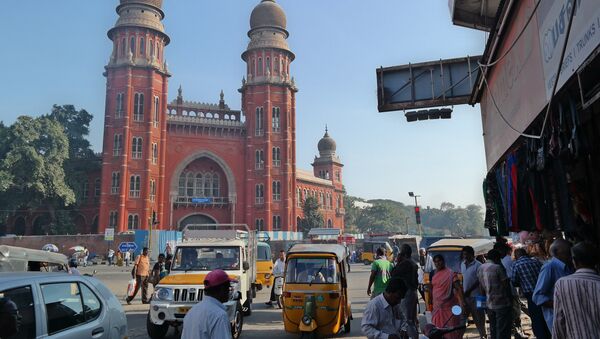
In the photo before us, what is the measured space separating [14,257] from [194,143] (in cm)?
4343

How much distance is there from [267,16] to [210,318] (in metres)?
54.2

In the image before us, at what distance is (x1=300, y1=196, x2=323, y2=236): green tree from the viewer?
194 ft

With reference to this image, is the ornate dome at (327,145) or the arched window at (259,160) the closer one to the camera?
the arched window at (259,160)

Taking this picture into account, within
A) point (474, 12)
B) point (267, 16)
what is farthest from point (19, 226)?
point (474, 12)

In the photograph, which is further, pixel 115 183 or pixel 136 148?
pixel 136 148

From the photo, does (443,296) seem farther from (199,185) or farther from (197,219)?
(199,185)

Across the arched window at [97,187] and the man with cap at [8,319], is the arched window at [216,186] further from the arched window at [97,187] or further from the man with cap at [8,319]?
the man with cap at [8,319]

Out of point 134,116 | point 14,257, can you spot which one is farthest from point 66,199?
point 14,257

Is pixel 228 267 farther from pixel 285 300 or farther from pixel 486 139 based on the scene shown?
pixel 486 139

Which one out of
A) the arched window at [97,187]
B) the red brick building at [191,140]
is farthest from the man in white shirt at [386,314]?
the arched window at [97,187]

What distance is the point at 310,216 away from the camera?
59.4 meters

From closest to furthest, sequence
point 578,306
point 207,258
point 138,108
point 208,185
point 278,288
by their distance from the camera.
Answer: point 578,306 → point 207,258 → point 278,288 → point 138,108 → point 208,185

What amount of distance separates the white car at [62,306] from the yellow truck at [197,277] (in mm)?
2976

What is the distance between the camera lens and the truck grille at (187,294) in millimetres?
8148
